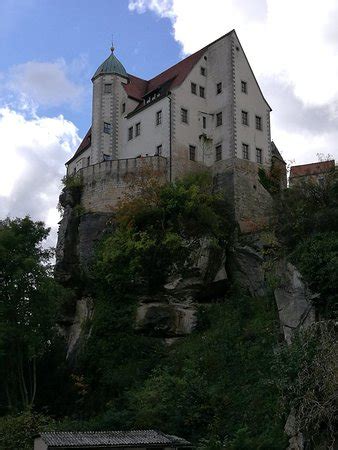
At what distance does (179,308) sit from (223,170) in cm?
1307

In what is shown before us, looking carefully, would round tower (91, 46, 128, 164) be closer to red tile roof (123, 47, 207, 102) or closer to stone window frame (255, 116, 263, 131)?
red tile roof (123, 47, 207, 102)

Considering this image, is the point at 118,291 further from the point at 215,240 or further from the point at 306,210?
the point at 306,210

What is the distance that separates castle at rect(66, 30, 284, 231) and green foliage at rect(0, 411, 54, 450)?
16918mm

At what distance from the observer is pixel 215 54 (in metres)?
52.7

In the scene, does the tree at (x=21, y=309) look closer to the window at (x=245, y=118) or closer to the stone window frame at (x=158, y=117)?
the stone window frame at (x=158, y=117)

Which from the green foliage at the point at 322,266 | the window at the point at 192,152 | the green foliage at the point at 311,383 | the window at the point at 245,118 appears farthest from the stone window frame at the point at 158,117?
the green foliage at the point at 311,383

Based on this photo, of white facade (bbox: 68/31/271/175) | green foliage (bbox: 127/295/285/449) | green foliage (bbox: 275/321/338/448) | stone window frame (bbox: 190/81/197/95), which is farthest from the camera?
stone window frame (bbox: 190/81/197/95)

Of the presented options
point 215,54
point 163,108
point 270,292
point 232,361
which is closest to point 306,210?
point 270,292

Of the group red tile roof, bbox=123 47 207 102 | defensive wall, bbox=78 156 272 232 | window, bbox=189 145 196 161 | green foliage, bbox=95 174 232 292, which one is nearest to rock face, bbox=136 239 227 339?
green foliage, bbox=95 174 232 292

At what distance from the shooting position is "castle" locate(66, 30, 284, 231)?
156 ft

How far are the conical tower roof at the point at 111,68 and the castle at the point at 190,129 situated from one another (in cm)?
8

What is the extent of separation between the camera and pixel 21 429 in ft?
108

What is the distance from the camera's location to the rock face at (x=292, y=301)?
99.1ft

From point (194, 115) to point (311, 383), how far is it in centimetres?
2954
